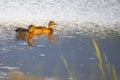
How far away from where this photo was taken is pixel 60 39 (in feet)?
12.8

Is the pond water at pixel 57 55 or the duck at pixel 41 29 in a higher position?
the duck at pixel 41 29

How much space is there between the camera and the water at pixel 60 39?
2902mm

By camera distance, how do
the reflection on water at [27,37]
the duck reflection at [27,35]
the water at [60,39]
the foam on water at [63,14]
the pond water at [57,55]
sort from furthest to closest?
1. the foam on water at [63,14]
2. the duck reflection at [27,35]
3. the reflection on water at [27,37]
4. the water at [60,39]
5. the pond water at [57,55]

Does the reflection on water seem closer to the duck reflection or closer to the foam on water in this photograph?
the duck reflection

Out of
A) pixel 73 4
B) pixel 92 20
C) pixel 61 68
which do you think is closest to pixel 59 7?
pixel 73 4

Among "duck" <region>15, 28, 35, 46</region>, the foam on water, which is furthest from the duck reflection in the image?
the foam on water

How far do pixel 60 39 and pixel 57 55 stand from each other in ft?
1.98

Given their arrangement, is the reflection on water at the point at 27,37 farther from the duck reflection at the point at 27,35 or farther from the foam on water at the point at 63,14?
the foam on water at the point at 63,14

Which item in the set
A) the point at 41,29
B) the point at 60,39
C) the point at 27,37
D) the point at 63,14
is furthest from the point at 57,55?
the point at 63,14

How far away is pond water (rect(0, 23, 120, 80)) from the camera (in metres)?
2.79

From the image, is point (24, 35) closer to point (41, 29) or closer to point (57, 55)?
point (41, 29)

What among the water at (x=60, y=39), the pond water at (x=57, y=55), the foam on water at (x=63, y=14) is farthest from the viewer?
the foam on water at (x=63, y=14)

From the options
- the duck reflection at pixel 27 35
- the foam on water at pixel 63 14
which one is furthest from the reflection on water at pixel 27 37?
the foam on water at pixel 63 14

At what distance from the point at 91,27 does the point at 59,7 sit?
1.10 m
